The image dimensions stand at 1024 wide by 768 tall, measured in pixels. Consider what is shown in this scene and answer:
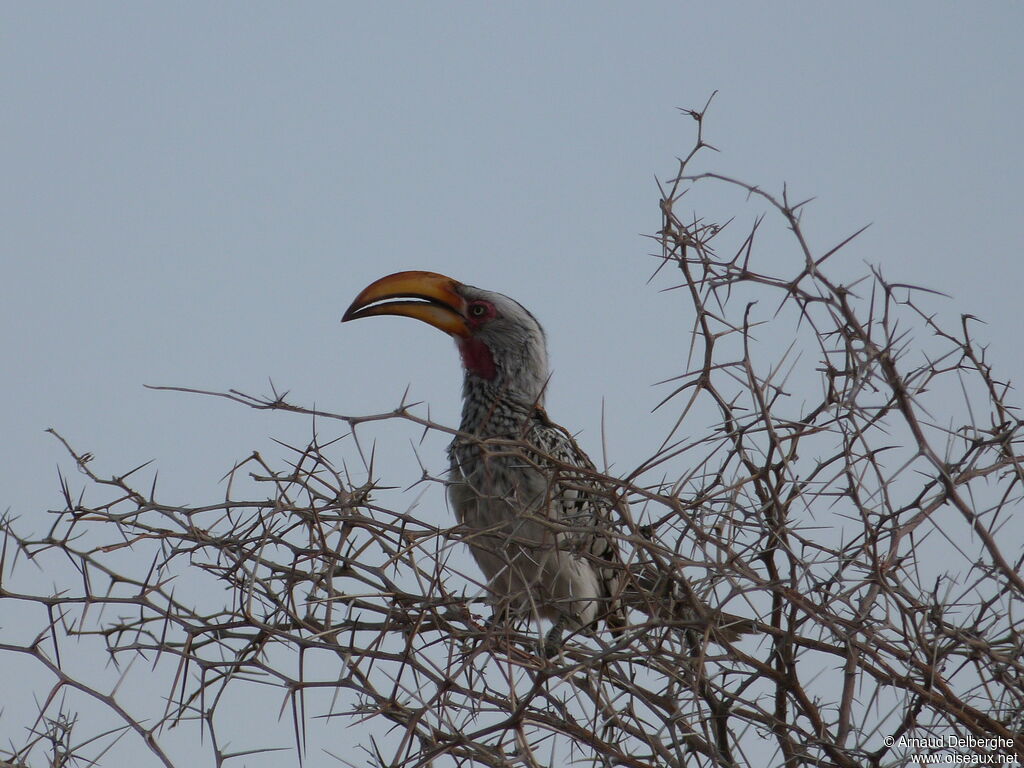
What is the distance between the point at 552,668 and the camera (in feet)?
5.76

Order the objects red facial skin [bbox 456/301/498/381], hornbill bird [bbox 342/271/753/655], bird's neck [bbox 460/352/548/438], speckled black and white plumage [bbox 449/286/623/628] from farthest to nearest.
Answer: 1. red facial skin [bbox 456/301/498/381]
2. bird's neck [bbox 460/352/548/438]
3. hornbill bird [bbox 342/271/753/655]
4. speckled black and white plumage [bbox 449/286/623/628]

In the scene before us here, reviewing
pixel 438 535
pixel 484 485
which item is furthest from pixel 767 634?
pixel 484 485

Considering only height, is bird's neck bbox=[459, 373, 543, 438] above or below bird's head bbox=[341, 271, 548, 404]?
below

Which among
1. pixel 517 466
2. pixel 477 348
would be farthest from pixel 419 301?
pixel 517 466

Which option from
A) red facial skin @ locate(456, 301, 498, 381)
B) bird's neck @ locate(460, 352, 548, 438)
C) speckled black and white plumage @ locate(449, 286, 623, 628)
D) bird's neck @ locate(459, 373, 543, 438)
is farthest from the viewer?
red facial skin @ locate(456, 301, 498, 381)

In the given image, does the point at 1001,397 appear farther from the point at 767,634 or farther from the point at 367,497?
the point at 367,497

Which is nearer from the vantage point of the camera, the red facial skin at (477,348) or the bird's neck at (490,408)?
the bird's neck at (490,408)

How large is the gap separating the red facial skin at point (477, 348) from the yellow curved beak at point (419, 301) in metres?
0.03

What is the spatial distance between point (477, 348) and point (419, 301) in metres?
0.29

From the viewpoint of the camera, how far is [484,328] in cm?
442

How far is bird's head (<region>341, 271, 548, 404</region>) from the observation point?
4.23 m

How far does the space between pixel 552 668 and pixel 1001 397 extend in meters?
0.99

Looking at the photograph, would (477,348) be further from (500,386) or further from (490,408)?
(490,408)

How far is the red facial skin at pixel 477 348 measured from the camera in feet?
14.3
